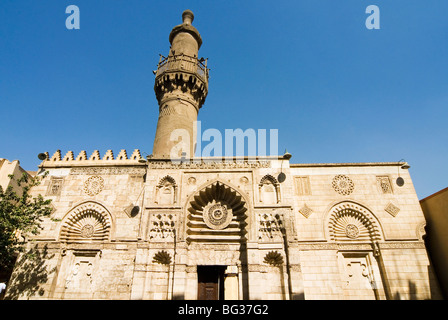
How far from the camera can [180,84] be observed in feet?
51.9

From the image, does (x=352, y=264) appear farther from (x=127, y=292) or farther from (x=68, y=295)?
(x=68, y=295)

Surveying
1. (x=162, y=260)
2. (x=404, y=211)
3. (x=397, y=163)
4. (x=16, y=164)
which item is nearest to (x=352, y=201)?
(x=404, y=211)

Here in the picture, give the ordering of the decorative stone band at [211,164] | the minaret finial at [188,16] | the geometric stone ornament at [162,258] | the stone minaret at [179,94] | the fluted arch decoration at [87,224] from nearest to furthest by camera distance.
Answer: the geometric stone ornament at [162,258] → the fluted arch decoration at [87,224] → the decorative stone band at [211,164] → the stone minaret at [179,94] → the minaret finial at [188,16]

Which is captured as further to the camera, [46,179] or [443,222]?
[46,179]

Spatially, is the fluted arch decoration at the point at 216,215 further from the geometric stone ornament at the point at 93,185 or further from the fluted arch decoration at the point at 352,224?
the geometric stone ornament at the point at 93,185

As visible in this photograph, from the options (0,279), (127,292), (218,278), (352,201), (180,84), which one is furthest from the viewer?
(180,84)

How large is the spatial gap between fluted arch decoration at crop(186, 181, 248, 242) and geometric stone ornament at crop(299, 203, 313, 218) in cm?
246

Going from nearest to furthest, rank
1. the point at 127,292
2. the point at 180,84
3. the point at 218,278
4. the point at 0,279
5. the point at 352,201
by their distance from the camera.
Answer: the point at 127,292
the point at 218,278
the point at 352,201
the point at 0,279
the point at 180,84

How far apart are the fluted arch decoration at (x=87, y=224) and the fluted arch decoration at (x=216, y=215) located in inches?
147

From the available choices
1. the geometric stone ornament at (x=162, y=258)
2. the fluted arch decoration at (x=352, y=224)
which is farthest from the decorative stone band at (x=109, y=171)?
the fluted arch decoration at (x=352, y=224)

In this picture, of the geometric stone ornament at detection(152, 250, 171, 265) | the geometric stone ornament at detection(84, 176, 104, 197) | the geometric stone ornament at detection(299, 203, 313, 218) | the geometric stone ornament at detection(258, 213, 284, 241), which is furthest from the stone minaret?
the geometric stone ornament at detection(299, 203, 313, 218)

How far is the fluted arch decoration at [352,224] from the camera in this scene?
37.4 ft

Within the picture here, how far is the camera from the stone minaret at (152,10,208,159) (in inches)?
567

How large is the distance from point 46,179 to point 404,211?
16.2 m
